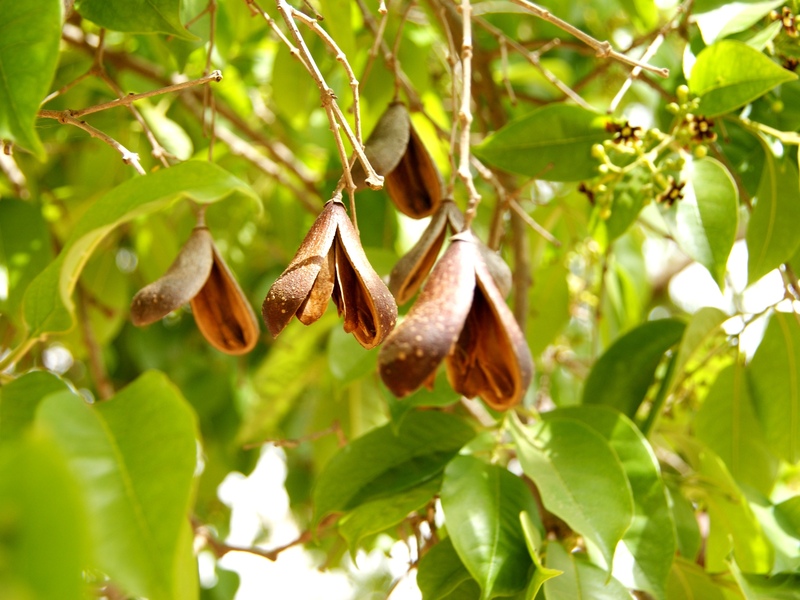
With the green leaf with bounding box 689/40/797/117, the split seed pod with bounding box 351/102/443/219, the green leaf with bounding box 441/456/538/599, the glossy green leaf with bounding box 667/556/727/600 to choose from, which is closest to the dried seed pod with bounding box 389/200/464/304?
the split seed pod with bounding box 351/102/443/219

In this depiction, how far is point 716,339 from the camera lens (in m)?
1.28

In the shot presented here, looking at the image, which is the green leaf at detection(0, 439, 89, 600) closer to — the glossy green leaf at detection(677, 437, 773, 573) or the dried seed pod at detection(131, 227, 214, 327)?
the dried seed pod at detection(131, 227, 214, 327)

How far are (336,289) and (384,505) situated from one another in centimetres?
32

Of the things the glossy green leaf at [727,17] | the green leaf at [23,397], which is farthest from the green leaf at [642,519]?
the green leaf at [23,397]

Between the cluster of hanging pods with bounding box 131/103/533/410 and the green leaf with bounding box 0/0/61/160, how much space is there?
194 millimetres

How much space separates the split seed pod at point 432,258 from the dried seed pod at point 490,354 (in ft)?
0.36

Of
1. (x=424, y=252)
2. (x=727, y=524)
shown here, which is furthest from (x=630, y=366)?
(x=424, y=252)

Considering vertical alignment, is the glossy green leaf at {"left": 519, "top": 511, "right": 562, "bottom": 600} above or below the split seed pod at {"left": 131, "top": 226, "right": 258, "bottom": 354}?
below

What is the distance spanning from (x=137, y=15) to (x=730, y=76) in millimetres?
630

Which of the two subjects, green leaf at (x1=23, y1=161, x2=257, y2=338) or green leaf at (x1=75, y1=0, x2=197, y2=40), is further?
green leaf at (x1=75, y1=0, x2=197, y2=40)

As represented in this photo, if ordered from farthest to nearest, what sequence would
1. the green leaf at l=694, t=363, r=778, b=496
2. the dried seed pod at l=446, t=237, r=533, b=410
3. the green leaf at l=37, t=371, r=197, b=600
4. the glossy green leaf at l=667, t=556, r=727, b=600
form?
the green leaf at l=694, t=363, r=778, b=496 → the glossy green leaf at l=667, t=556, r=727, b=600 → the dried seed pod at l=446, t=237, r=533, b=410 → the green leaf at l=37, t=371, r=197, b=600

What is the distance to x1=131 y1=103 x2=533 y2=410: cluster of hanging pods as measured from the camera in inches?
20.6

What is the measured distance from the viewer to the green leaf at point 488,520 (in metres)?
0.74

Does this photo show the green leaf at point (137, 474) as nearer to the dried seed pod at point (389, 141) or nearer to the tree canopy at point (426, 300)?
the tree canopy at point (426, 300)
